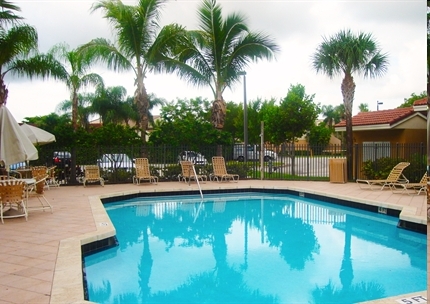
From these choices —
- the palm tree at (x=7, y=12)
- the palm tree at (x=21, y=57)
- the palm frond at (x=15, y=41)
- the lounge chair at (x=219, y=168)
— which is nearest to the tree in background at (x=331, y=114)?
the lounge chair at (x=219, y=168)

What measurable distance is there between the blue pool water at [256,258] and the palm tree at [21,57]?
669 centimetres

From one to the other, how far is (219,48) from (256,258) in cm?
1107

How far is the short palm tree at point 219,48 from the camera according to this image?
16.0 m

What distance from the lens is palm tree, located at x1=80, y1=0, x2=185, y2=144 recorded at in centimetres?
1529

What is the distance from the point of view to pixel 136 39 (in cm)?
1545

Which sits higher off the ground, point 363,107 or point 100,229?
point 363,107

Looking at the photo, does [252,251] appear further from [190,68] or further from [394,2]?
[190,68]

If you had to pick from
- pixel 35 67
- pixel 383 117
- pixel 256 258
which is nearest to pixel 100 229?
pixel 256 258

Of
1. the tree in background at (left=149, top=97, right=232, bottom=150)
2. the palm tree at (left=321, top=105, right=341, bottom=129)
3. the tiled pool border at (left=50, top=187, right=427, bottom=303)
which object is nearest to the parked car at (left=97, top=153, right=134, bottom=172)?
the tree in background at (left=149, top=97, right=232, bottom=150)

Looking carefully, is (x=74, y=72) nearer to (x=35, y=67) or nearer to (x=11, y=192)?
(x=35, y=67)

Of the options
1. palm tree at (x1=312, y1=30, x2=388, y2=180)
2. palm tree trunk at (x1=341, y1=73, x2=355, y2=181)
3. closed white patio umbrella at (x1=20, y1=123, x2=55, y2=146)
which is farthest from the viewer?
palm tree trunk at (x1=341, y1=73, x2=355, y2=181)

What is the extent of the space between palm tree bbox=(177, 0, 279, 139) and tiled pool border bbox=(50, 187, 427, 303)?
5268mm

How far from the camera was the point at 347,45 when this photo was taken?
1424 centimetres

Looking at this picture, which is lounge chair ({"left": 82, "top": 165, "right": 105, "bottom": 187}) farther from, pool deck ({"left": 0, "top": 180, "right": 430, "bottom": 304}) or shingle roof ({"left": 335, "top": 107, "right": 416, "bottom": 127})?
shingle roof ({"left": 335, "top": 107, "right": 416, "bottom": 127})
